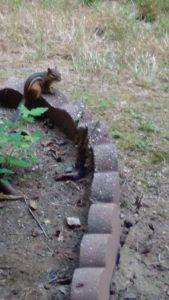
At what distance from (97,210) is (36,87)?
1.18 meters

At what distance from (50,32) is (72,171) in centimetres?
235

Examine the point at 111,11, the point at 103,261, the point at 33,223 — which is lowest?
the point at 111,11

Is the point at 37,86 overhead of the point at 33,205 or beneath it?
overhead

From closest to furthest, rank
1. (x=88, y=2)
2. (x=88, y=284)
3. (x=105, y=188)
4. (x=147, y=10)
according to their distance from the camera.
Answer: (x=88, y=284) → (x=105, y=188) → (x=147, y=10) → (x=88, y=2)

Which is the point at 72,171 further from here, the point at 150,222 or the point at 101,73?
the point at 101,73

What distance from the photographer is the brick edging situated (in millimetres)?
2496

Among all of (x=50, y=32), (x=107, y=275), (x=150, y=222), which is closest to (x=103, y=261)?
(x=107, y=275)

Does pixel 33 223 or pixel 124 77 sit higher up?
pixel 33 223

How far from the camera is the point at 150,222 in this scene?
3.31 m

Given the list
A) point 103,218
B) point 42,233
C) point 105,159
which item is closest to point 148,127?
point 105,159

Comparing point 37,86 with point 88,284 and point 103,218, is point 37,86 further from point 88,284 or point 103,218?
point 88,284

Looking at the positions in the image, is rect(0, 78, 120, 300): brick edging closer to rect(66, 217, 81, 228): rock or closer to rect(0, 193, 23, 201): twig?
rect(66, 217, 81, 228): rock

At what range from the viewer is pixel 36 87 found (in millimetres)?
3840

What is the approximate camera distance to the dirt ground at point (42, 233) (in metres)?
2.77
